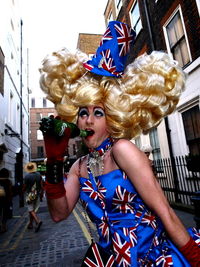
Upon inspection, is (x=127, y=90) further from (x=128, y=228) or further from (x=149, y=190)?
(x=128, y=228)

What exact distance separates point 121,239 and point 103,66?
115 cm

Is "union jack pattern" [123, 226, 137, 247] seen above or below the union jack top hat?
below

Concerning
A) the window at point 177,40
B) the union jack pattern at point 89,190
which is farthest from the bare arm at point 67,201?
the window at point 177,40

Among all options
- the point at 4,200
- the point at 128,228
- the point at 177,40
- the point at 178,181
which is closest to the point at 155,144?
the point at 178,181

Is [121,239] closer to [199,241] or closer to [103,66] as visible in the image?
[199,241]

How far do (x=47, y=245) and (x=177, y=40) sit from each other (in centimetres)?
836

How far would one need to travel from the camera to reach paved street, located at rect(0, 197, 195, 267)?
3.86 metres

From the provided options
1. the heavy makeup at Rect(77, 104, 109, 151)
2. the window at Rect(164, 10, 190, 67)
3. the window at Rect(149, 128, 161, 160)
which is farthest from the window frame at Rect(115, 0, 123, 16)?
the heavy makeup at Rect(77, 104, 109, 151)

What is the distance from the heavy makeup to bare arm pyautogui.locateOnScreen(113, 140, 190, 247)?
251mm

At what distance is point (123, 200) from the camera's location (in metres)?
1.25

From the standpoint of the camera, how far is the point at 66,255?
4000mm

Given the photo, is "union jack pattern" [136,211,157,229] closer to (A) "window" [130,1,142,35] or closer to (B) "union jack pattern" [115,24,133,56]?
(B) "union jack pattern" [115,24,133,56]

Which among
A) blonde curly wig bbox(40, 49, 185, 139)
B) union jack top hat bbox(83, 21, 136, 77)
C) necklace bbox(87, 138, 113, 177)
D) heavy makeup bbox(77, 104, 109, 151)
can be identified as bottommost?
necklace bbox(87, 138, 113, 177)

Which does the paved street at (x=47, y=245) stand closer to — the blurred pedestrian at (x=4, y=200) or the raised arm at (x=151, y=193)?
the blurred pedestrian at (x=4, y=200)
